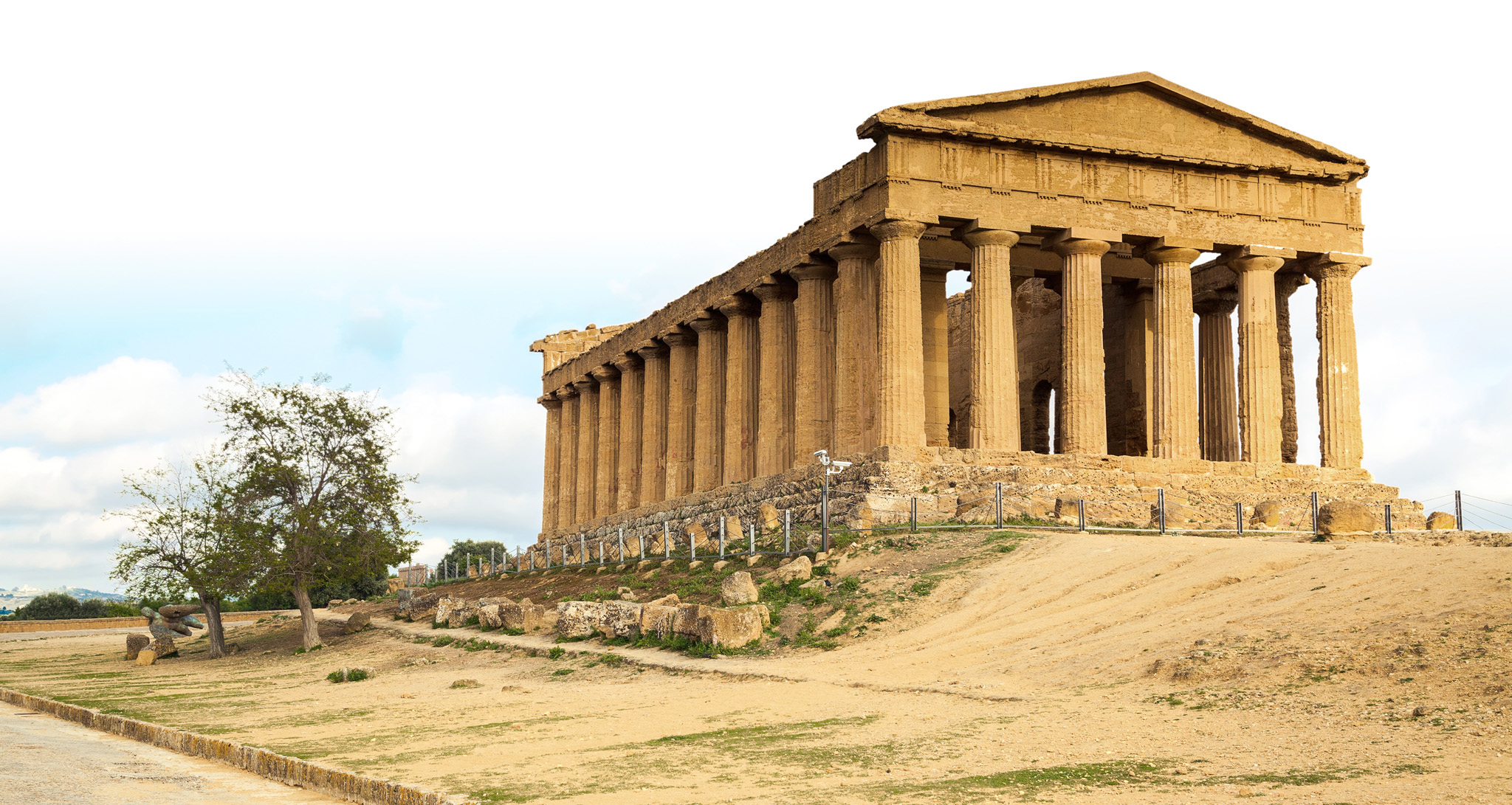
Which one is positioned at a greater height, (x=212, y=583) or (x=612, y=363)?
(x=612, y=363)

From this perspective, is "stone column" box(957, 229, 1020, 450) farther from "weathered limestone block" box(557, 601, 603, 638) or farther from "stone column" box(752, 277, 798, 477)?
"weathered limestone block" box(557, 601, 603, 638)

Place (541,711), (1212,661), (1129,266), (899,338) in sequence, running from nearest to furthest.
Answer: (1212,661)
(541,711)
(899,338)
(1129,266)

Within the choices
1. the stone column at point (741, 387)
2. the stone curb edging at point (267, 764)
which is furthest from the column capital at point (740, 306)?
the stone curb edging at point (267, 764)

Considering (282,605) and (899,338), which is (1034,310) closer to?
(899,338)

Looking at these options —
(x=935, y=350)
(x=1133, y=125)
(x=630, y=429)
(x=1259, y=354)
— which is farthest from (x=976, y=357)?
(x=630, y=429)

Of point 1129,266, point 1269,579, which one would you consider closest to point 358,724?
point 1269,579

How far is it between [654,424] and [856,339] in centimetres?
1725

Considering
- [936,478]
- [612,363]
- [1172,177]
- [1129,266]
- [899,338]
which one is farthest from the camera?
[612,363]

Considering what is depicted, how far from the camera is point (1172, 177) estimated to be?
3884 centimetres

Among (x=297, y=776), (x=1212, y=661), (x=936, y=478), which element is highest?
(x=936, y=478)

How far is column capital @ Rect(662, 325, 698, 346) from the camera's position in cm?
5184

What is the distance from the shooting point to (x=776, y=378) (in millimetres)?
43031

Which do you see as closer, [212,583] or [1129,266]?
[212,583]

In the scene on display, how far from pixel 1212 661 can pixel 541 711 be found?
8622 millimetres
